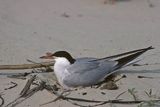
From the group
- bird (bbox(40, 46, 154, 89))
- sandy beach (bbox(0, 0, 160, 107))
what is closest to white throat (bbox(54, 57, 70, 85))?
bird (bbox(40, 46, 154, 89))

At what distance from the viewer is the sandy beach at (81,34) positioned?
3.91 meters

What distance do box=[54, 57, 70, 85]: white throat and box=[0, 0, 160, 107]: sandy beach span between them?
169mm

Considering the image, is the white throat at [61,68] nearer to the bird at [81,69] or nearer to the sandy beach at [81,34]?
the bird at [81,69]

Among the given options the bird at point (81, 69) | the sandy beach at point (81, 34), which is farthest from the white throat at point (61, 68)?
the sandy beach at point (81, 34)

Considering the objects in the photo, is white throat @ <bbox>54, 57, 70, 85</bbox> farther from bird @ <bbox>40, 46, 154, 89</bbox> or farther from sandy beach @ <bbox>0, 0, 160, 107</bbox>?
sandy beach @ <bbox>0, 0, 160, 107</bbox>

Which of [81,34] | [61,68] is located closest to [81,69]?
[61,68]

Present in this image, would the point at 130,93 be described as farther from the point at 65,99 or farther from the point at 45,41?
the point at 45,41

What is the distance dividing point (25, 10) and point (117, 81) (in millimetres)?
2333

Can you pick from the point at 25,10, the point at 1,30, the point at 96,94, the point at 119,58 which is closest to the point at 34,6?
the point at 25,10

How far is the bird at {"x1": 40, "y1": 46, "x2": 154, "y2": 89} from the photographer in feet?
12.7

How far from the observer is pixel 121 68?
13.2ft

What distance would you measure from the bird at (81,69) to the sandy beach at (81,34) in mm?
89

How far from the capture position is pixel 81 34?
541 centimetres

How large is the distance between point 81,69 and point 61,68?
15 centimetres
